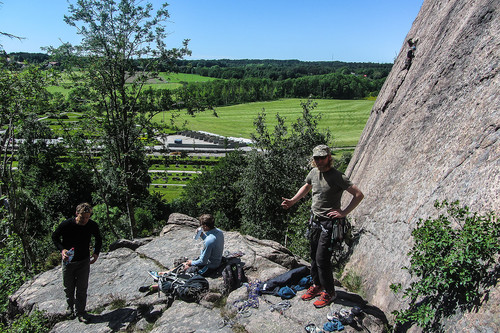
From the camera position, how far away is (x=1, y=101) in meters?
14.8

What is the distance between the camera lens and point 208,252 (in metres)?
9.54

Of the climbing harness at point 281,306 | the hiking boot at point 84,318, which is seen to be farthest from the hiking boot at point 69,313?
the climbing harness at point 281,306

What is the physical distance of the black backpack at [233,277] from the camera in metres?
9.03

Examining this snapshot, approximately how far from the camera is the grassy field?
372 feet

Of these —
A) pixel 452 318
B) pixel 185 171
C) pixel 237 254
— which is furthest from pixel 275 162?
pixel 185 171

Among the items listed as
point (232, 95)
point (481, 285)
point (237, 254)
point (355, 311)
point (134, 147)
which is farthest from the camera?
point (232, 95)

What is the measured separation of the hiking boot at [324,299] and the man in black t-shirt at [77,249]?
5.47 meters

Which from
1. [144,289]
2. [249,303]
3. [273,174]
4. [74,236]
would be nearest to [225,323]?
[249,303]

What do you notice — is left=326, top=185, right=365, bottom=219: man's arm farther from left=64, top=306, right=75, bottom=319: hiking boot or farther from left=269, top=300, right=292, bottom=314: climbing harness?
left=64, top=306, right=75, bottom=319: hiking boot

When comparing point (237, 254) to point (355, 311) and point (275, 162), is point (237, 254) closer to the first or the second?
point (355, 311)

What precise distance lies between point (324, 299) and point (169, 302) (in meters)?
3.95

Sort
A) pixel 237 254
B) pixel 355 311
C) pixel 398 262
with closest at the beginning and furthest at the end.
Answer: pixel 355 311
pixel 398 262
pixel 237 254

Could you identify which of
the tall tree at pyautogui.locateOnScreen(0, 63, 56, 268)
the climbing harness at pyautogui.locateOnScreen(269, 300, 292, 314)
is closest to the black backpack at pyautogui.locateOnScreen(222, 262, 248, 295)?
the climbing harness at pyautogui.locateOnScreen(269, 300, 292, 314)

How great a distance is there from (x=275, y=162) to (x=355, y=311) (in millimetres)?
18602
